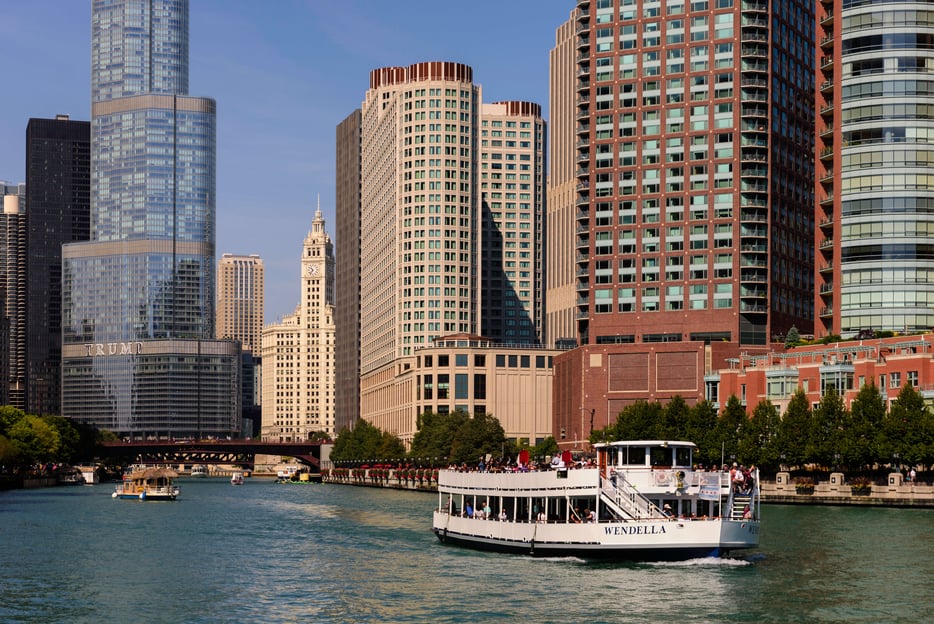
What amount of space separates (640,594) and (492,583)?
976cm

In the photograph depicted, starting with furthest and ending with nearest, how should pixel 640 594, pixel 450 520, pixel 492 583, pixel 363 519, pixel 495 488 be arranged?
1. pixel 363 519
2. pixel 450 520
3. pixel 495 488
4. pixel 492 583
5. pixel 640 594

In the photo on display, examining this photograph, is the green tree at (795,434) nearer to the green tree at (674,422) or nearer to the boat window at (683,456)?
the green tree at (674,422)

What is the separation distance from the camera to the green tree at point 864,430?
159 m

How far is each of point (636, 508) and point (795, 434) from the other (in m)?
81.9

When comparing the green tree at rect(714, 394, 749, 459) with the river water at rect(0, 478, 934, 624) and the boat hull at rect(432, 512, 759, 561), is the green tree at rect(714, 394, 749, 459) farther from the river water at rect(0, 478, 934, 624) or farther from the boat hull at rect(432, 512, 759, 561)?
the boat hull at rect(432, 512, 759, 561)

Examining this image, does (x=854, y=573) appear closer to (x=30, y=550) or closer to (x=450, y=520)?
(x=450, y=520)

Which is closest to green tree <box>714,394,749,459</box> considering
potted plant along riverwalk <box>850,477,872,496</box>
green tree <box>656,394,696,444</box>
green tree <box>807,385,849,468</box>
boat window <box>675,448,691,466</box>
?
green tree <box>656,394,696,444</box>

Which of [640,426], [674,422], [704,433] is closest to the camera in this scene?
[704,433]

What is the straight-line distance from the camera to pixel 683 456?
96062 mm

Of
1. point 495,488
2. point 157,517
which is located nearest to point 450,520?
point 495,488

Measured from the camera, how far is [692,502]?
311 ft

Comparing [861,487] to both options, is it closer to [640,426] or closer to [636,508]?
[640,426]

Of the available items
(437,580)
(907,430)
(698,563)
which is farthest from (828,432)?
(437,580)

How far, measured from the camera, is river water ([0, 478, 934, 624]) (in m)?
77.4
